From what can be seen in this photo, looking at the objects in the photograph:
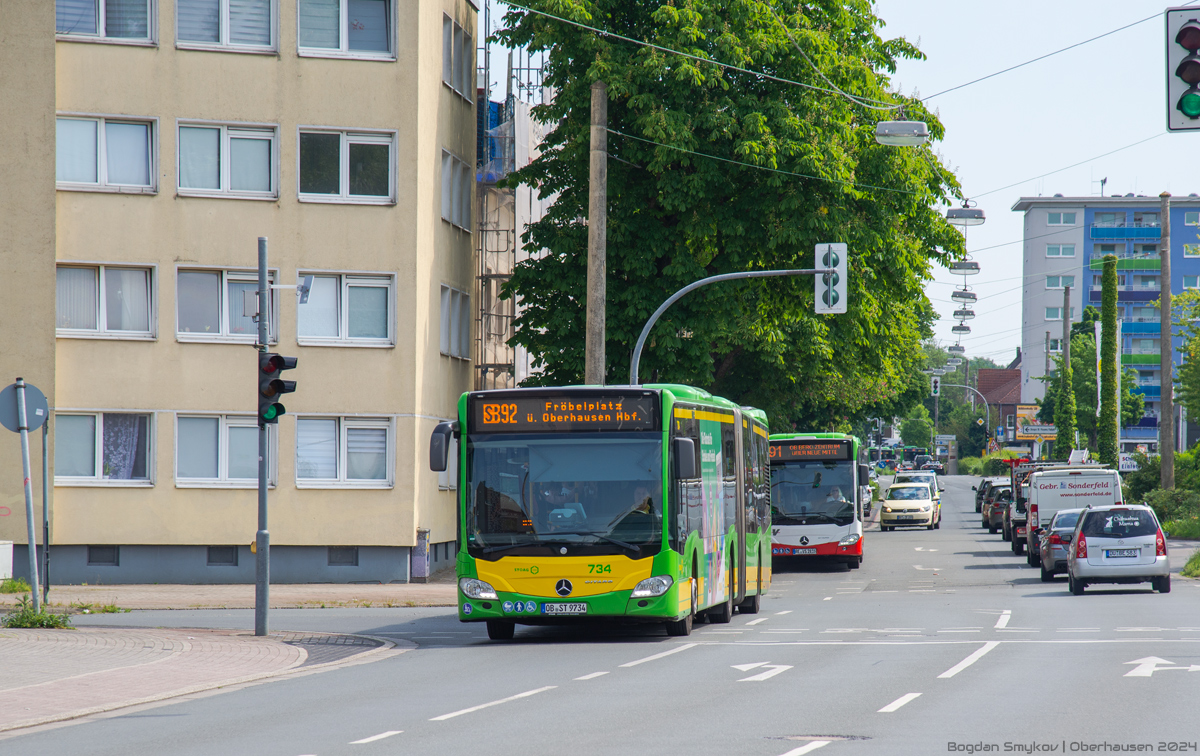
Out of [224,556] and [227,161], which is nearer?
[224,556]

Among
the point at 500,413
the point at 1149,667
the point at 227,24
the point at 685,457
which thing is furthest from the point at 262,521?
the point at 227,24

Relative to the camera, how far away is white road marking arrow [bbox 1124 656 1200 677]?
1447 centimetres

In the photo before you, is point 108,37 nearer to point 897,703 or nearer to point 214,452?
point 214,452

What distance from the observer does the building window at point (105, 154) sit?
31.1 meters

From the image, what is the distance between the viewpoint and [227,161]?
104 feet

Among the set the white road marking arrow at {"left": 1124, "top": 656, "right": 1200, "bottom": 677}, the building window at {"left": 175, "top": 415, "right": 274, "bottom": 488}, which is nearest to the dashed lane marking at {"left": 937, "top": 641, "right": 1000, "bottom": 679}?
the white road marking arrow at {"left": 1124, "top": 656, "right": 1200, "bottom": 677}

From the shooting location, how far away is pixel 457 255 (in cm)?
3544

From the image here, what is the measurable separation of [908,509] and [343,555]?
31.4m

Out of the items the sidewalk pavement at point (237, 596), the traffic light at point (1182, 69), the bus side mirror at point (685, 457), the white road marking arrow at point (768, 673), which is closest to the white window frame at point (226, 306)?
the sidewalk pavement at point (237, 596)

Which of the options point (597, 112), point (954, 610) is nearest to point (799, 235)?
point (597, 112)

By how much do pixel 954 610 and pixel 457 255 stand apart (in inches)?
628

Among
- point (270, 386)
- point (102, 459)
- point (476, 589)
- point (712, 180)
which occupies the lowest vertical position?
point (476, 589)

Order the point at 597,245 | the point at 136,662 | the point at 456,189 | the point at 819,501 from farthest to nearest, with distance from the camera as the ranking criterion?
the point at 819,501 < the point at 456,189 < the point at 597,245 < the point at 136,662

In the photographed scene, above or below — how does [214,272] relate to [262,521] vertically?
above
